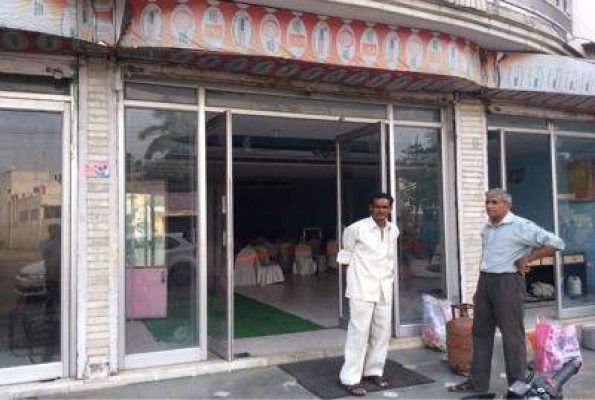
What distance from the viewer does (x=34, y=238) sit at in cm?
546

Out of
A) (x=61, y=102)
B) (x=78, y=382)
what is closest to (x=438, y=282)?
(x=78, y=382)

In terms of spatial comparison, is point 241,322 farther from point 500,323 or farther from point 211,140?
point 500,323

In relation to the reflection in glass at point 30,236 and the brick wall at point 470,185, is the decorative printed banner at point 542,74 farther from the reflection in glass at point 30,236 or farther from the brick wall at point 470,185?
the reflection in glass at point 30,236

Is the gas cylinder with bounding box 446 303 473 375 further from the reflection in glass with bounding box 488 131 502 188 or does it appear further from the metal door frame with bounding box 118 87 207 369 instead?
the reflection in glass with bounding box 488 131 502 188

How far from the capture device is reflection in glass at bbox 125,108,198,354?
584 cm

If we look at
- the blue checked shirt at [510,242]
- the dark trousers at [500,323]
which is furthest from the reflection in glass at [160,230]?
the blue checked shirt at [510,242]

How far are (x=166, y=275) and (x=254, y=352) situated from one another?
131 centimetres

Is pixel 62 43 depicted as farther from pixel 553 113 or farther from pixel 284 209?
pixel 284 209

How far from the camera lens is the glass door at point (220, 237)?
20.0ft

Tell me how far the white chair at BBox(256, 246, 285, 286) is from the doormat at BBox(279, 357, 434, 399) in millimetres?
5807

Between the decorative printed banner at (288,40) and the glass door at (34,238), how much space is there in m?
1.18

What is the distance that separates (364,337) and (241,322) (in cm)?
312

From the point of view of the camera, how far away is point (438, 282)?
24.7 ft

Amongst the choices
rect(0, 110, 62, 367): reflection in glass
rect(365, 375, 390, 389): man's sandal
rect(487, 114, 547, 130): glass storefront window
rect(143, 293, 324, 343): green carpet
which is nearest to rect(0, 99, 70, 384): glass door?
rect(0, 110, 62, 367): reflection in glass
